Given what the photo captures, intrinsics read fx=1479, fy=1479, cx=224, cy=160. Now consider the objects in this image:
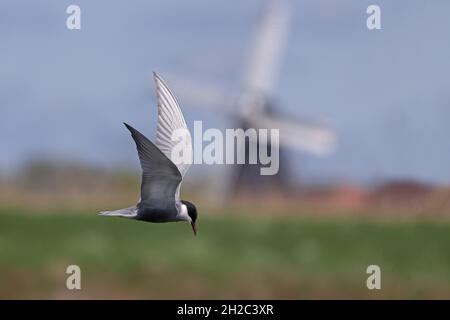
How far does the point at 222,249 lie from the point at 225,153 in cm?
563

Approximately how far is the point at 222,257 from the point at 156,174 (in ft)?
78.7

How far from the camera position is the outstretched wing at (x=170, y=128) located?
11461 mm

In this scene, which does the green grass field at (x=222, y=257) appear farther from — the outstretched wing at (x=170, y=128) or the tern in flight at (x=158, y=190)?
the tern in flight at (x=158, y=190)

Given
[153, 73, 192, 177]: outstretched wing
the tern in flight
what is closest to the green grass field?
[153, 73, 192, 177]: outstretched wing

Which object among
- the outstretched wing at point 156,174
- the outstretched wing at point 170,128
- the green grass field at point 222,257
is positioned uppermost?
the outstretched wing at point 170,128

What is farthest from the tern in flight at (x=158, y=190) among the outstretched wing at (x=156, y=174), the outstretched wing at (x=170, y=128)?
the outstretched wing at (x=170, y=128)

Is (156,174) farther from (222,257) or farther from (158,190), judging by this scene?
(222,257)

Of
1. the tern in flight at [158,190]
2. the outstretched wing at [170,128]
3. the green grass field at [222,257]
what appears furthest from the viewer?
the green grass field at [222,257]

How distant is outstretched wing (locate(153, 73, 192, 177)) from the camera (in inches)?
451

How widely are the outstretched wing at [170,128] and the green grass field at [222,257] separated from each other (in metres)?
17.8

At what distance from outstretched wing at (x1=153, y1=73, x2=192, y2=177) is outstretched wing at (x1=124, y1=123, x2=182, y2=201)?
53cm

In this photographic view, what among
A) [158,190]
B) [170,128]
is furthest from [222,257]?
[158,190]

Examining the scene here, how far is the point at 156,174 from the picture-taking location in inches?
426
